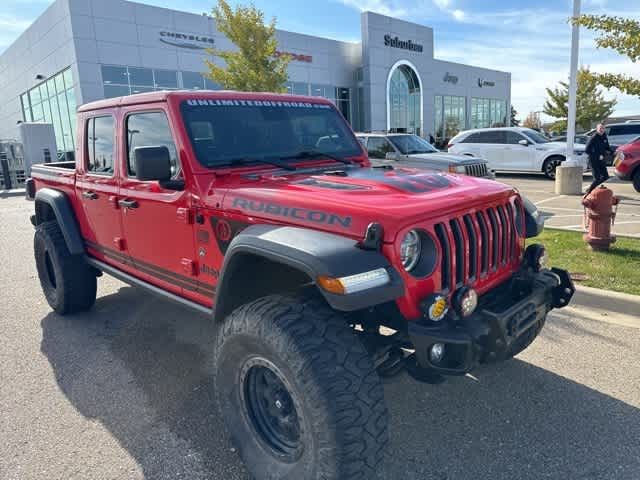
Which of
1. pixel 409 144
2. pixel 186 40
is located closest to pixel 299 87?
pixel 186 40

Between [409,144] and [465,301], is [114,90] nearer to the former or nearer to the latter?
[409,144]

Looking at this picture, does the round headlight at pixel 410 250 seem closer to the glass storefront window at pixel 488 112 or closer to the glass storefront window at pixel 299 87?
the glass storefront window at pixel 299 87

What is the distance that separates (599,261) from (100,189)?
5.24 m

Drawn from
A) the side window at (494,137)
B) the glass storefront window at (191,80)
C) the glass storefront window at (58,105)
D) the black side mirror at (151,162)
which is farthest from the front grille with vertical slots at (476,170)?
the glass storefront window at (58,105)

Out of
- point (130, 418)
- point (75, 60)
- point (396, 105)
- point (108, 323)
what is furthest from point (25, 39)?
point (130, 418)

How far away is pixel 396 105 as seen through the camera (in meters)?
33.6

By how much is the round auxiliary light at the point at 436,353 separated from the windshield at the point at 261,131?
178 cm

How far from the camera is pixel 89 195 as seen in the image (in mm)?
4074

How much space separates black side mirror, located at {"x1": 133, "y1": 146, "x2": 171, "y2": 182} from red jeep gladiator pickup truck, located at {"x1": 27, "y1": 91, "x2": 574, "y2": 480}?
13 millimetres

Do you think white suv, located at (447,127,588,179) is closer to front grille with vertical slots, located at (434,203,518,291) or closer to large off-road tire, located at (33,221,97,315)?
front grille with vertical slots, located at (434,203,518,291)

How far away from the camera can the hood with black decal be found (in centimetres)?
225

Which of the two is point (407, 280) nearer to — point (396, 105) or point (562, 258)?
point (562, 258)

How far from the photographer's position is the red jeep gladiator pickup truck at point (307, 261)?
2.06 metres

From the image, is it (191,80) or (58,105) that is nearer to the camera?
(191,80)
